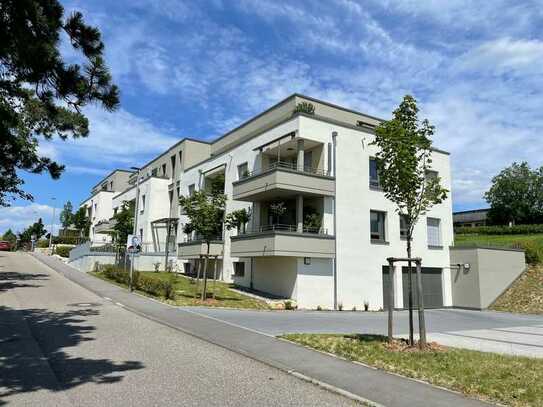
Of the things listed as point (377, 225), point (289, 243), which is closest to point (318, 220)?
point (289, 243)

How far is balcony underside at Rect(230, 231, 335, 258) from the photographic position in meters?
22.2

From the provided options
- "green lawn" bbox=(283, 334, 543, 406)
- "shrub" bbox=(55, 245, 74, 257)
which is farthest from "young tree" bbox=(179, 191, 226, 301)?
"shrub" bbox=(55, 245, 74, 257)

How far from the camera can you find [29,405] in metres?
5.74

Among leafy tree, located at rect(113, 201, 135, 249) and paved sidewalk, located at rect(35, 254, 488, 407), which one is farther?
leafy tree, located at rect(113, 201, 135, 249)

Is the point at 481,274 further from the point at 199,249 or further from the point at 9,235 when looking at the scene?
the point at 9,235

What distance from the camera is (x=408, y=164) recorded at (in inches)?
408

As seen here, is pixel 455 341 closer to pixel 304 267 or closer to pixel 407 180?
pixel 407 180

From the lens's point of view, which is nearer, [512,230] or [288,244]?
[288,244]

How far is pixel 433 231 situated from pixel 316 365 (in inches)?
919

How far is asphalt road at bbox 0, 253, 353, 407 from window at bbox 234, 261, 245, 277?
14153 millimetres

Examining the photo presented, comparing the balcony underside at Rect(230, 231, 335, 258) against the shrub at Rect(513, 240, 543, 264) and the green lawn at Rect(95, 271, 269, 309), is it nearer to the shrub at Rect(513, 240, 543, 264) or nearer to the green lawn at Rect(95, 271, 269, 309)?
the green lawn at Rect(95, 271, 269, 309)

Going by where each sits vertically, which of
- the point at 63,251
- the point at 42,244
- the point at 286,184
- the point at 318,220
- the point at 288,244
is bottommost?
the point at 288,244

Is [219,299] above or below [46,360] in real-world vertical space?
above

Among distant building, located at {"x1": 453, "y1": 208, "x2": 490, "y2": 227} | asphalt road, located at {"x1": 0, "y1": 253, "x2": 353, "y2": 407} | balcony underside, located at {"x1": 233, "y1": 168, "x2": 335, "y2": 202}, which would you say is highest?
distant building, located at {"x1": 453, "y1": 208, "x2": 490, "y2": 227}
